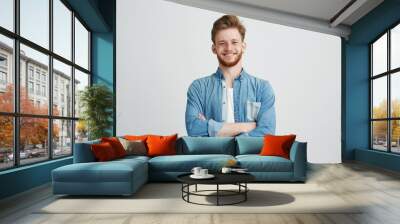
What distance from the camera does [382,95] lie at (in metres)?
8.61

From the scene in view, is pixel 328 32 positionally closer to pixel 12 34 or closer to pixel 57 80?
pixel 57 80

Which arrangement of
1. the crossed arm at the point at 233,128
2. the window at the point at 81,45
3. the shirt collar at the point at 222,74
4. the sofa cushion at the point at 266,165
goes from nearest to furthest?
the sofa cushion at the point at 266,165, the window at the point at 81,45, the crossed arm at the point at 233,128, the shirt collar at the point at 222,74

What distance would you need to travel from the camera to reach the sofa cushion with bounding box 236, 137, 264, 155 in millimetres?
6855

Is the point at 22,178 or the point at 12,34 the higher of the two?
the point at 12,34

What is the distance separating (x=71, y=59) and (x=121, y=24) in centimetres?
156

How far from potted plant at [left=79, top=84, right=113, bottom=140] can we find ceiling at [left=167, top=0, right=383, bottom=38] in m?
2.62

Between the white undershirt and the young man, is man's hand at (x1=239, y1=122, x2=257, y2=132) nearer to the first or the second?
the young man

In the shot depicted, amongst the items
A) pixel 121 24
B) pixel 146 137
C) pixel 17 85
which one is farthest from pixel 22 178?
pixel 121 24

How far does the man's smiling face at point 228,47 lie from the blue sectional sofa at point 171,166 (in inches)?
80.4

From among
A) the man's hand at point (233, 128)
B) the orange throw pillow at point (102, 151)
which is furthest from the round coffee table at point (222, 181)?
the man's hand at point (233, 128)

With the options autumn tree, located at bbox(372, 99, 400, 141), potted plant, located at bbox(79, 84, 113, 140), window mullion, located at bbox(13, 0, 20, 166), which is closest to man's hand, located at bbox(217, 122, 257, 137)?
potted plant, located at bbox(79, 84, 113, 140)

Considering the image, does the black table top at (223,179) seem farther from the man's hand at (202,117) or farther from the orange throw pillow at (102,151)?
the man's hand at (202,117)

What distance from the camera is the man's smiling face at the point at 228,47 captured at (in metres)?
8.28

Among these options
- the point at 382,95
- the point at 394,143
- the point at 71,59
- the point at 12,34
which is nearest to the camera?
the point at 12,34
